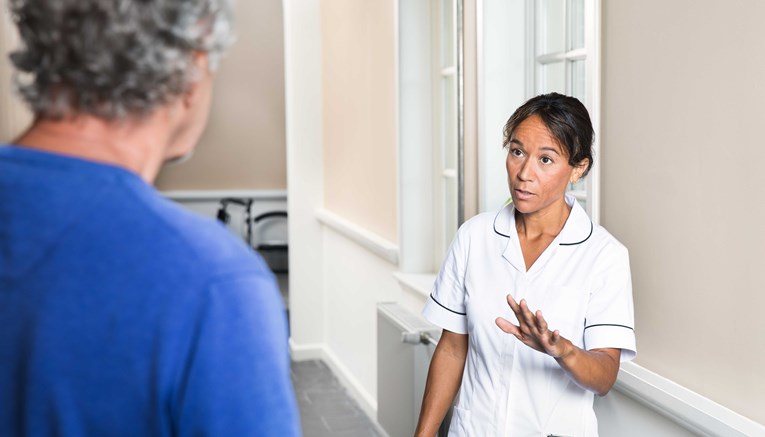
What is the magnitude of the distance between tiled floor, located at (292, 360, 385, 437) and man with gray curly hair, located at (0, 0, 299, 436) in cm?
369

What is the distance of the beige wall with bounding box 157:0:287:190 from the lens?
27.9 feet

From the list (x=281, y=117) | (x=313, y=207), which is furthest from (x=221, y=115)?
(x=313, y=207)

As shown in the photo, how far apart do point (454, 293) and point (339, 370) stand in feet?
10.9

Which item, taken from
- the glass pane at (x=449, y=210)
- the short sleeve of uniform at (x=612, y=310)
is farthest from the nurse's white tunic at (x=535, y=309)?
the glass pane at (x=449, y=210)

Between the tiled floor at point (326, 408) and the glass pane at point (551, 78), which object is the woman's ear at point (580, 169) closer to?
the glass pane at point (551, 78)

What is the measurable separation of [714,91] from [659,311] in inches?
22.1

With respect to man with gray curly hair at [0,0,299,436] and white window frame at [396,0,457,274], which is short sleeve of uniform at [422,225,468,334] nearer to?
man with gray curly hair at [0,0,299,436]

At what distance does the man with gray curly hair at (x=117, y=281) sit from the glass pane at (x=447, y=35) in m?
3.12

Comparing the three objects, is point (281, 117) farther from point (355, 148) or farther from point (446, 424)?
point (446, 424)

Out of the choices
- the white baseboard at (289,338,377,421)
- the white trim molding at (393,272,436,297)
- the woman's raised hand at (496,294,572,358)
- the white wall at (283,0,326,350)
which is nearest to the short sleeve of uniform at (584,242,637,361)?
the woman's raised hand at (496,294,572,358)

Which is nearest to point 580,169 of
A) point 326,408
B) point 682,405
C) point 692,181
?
point 692,181

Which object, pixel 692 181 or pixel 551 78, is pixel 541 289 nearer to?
pixel 692 181

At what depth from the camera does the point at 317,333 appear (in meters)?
5.90

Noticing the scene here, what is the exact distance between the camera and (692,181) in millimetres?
2006
